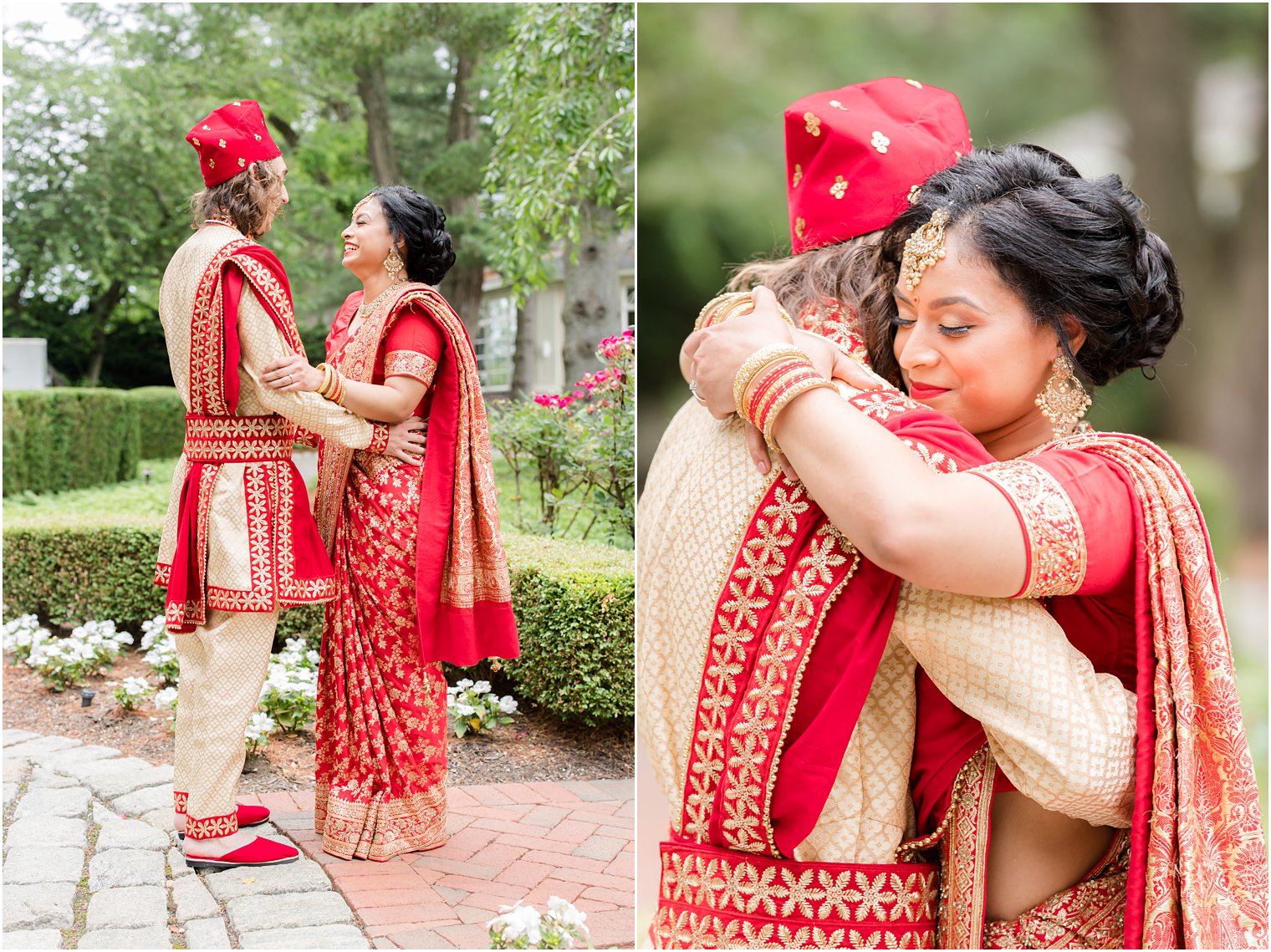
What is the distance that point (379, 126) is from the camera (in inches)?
347

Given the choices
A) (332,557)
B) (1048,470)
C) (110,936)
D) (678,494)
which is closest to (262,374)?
(332,557)

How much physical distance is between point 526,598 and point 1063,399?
2867 mm

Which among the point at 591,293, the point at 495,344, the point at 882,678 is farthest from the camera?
the point at 495,344

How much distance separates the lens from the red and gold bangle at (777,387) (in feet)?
3.26

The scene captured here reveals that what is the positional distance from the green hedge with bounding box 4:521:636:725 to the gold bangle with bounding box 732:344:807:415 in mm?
2649

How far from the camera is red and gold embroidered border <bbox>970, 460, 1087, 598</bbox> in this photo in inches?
38.1

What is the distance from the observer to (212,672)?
254 centimetres

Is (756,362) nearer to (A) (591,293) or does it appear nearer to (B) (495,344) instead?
(A) (591,293)

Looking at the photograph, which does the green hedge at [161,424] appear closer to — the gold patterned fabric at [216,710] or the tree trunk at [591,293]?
the tree trunk at [591,293]

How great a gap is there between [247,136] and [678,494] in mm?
1886

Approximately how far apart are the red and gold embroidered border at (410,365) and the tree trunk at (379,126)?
653 centimetres

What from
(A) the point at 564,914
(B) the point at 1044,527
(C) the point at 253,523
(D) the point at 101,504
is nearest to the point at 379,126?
(D) the point at 101,504

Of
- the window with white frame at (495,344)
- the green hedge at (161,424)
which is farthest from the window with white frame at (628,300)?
the green hedge at (161,424)

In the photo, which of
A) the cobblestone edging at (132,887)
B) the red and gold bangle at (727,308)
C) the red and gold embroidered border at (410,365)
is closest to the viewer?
the red and gold bangle at (727,308)
